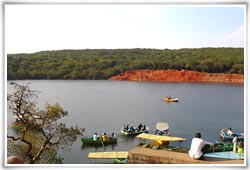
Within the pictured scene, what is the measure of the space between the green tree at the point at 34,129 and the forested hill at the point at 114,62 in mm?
363

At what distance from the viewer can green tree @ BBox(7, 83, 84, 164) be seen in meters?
4.61

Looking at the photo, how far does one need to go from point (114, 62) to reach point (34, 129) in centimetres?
156

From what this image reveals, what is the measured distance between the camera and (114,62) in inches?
221

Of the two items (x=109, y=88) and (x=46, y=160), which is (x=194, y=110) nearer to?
(x=109, y=88)

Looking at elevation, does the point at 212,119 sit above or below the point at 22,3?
below

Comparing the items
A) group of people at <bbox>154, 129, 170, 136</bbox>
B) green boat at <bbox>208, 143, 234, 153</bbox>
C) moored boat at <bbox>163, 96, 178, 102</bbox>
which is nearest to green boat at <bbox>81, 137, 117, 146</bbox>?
group of people at <bbox>154, 129, 170, 136</bbox>

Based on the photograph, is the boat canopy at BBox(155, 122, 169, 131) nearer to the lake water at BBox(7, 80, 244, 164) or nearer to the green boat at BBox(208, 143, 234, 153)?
the lake water at BBox(7, 80, 244, 164)

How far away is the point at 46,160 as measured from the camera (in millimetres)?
4738

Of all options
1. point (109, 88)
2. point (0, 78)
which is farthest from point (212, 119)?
point (0, 78)

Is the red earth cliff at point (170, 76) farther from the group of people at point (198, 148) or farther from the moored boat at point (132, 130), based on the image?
the group of people at point (198, 148)

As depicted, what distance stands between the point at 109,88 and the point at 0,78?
6.89 ft

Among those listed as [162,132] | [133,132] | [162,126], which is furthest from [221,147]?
[133,132]

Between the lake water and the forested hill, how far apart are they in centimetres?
15

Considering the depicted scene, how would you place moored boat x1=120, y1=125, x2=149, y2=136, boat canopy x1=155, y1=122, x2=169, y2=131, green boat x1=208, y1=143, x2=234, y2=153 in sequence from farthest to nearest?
moored boat x1=120, y1=125, x2=149, y2=136, boat canopy x1=155, y1=122, x2=169, y2=131, green boat x1=208, y1=143, x2=234, y2=153
